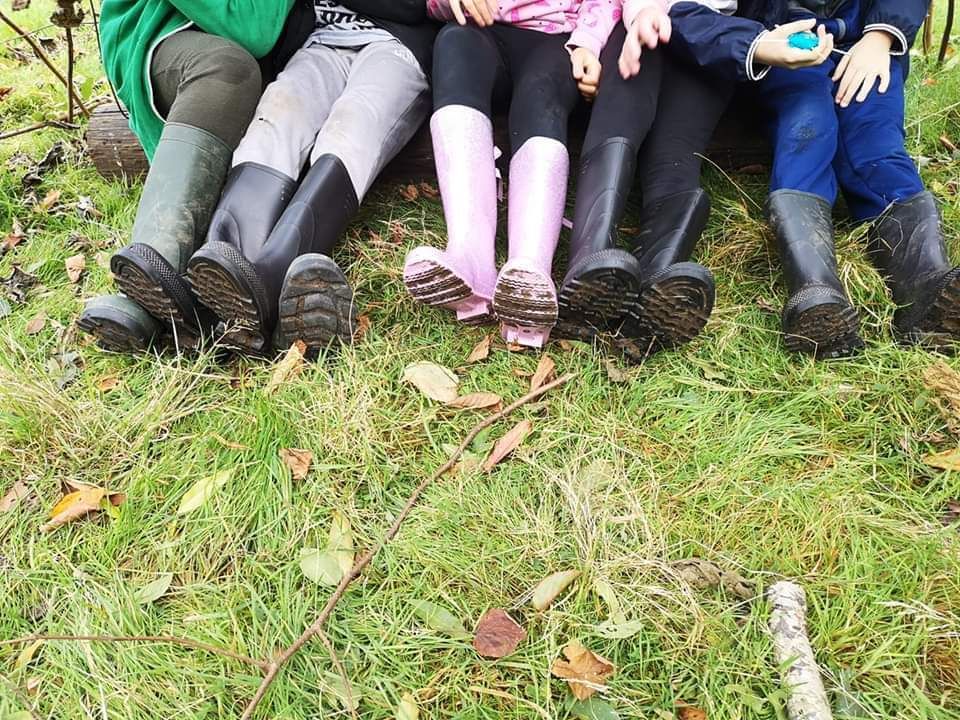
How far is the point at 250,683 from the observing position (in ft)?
4.10

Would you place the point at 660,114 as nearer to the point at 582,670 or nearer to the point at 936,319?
the point at 936,319

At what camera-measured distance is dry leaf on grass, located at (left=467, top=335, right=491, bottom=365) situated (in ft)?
6.10

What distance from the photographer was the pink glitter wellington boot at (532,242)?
5.47ft

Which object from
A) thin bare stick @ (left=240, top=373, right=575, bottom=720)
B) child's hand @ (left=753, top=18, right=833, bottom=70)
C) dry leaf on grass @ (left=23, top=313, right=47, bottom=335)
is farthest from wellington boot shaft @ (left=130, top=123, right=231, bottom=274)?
child's hand @ (left=753, top=18, right=833, bottom=70)

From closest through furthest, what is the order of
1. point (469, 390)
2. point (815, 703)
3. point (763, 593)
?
point (815, 703)
point (763, 593)
point (469, 390)

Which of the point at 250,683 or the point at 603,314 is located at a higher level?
the point at 603,314

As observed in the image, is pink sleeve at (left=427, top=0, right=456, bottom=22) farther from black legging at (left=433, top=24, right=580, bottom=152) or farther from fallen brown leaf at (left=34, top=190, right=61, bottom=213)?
fallen brown leaf at (left=34, top=190, right=61, bottom=213)

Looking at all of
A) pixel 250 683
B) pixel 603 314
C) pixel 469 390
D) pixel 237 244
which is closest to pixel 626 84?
pixel 603 314

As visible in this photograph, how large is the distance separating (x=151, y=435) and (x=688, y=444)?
1.28 metres

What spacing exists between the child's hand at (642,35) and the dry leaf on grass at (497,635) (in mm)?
1513

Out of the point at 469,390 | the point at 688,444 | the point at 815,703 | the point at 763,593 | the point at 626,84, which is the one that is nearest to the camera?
the point at 815,703

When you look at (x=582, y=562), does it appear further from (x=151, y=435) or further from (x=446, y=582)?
(x=151, y=435)

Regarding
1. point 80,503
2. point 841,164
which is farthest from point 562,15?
point 80,503

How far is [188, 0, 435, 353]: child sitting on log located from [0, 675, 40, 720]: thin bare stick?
856 millimetres
